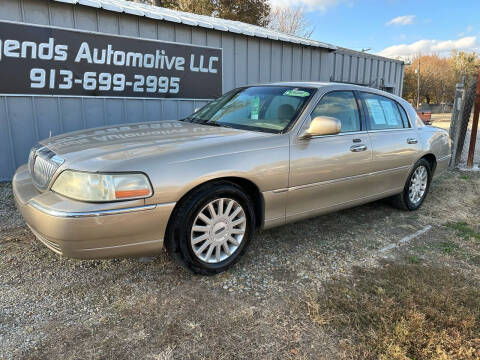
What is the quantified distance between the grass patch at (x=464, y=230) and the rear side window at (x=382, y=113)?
1.33m

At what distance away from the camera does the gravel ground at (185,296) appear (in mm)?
2121

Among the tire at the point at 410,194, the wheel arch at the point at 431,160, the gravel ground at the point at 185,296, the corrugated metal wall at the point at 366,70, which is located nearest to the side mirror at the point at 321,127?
the gravel ground at the point at 185,296

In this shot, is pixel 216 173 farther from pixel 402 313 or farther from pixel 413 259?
pixel 413 259

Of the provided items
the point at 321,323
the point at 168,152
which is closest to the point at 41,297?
the point at 168,152

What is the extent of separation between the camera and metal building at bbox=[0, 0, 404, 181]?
540cm

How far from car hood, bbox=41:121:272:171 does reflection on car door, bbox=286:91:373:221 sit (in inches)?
18.8

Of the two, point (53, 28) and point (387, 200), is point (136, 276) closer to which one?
point (387, 200)

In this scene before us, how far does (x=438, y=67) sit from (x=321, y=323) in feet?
194

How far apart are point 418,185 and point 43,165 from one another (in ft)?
14.4

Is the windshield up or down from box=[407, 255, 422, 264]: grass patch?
up

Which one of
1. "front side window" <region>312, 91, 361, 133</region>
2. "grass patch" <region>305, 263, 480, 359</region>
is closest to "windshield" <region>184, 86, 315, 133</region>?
"front side window" <region>312, 91, 361, 133</region>

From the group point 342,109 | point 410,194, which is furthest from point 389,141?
point 410,194

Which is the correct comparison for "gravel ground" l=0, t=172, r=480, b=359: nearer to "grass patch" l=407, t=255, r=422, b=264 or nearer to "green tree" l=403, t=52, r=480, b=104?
"grass patch" l=407, t=255, r=422, b=264

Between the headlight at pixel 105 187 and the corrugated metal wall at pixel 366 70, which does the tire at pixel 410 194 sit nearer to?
the headlight at pixel 105 187
